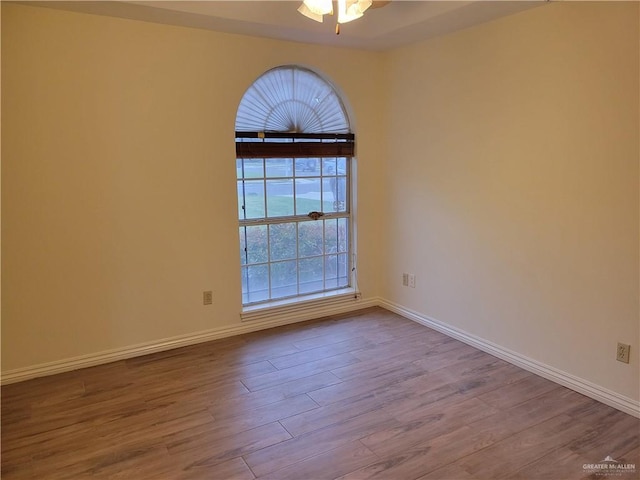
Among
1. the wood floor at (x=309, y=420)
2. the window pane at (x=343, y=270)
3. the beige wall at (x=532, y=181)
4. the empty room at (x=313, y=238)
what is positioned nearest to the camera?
the wood floor at (x=309, y=420)

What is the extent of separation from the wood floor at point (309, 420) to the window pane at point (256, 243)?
752 millimetres

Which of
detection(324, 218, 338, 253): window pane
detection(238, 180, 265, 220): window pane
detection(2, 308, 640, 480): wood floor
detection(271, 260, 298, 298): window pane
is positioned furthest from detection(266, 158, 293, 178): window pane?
detection(2, 308, 640, 480): wood floor

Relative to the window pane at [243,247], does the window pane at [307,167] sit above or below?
above

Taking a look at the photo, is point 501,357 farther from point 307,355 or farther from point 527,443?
point 307,355

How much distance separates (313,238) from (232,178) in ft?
3.01

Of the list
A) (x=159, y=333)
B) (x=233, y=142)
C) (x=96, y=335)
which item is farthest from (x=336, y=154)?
(x=96, y=335)

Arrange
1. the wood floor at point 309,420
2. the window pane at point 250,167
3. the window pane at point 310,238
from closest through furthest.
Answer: the wood floor at point 309,420
the window pane at point 250,167
the window pane at point 310,238

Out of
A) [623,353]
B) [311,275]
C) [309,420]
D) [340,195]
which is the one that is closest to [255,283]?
[311,275]

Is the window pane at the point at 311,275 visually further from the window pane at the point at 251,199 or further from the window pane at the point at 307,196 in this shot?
the window pane at the point at 251,199

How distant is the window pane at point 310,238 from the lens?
3.96 m

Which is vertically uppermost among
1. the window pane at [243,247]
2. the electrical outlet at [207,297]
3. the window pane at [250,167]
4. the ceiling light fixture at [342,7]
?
the ceiling light fixture at [342,7]

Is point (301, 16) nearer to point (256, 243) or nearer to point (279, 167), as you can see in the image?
point (279, 167)

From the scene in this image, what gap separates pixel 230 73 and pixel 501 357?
270 centimetres

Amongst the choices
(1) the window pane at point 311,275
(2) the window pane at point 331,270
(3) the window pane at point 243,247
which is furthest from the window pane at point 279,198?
(2) the window pane at point 331,270
